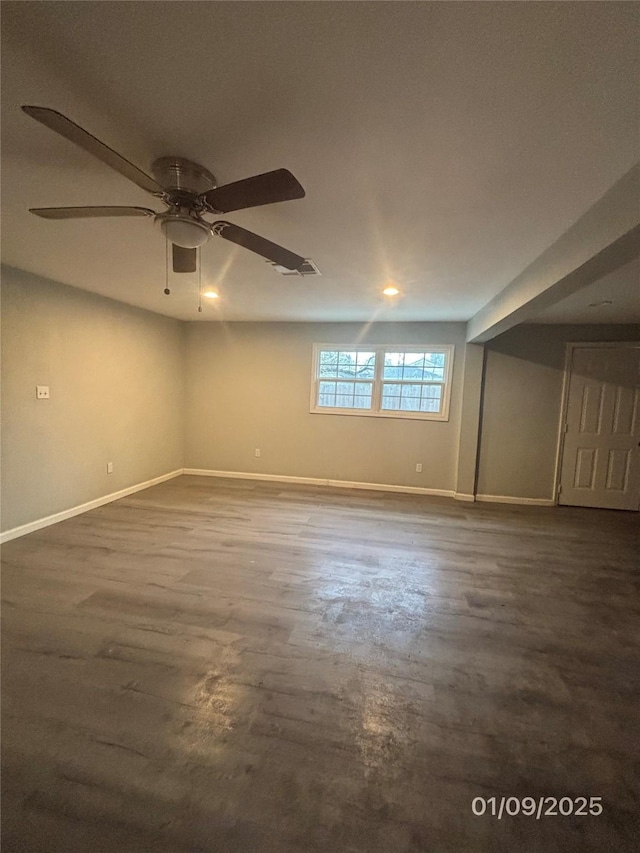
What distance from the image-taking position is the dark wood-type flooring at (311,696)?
128cm

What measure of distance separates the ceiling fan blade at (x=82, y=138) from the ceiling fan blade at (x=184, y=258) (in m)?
0.62

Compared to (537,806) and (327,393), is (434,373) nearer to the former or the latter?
(327,393)

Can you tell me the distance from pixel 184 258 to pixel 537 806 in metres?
2.92

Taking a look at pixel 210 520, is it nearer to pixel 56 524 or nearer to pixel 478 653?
pixel 56 524

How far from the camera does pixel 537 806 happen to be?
1.35 m

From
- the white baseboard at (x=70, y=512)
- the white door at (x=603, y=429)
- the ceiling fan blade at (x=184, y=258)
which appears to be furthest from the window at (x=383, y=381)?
the ceiling fan blade at (x=184, y=258)

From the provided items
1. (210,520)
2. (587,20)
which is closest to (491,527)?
(210,520)

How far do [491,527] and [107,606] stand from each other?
144 inches

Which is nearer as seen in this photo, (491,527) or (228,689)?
(228,689)

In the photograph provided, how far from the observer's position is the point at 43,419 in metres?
3.65

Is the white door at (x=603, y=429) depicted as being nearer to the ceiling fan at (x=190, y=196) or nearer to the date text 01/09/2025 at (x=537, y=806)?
the date text 01/09/2025 at (x=537, y=806)

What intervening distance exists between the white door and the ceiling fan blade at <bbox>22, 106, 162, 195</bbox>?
517 centimetres

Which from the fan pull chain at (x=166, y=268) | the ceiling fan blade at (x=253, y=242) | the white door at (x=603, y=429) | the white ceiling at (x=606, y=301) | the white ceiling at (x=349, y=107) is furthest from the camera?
the white door at (x=603, y=429)

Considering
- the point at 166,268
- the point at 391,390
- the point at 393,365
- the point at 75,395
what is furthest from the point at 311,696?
the point at 393,365
